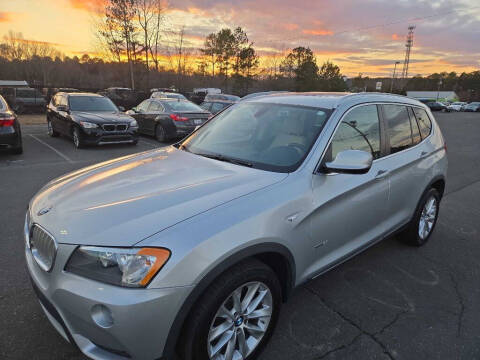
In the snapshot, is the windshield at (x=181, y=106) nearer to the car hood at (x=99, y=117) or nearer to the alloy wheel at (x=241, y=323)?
the car hood at (x=99, y=117)

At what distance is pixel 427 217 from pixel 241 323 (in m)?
3.07

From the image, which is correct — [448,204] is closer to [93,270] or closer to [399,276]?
[399,276]

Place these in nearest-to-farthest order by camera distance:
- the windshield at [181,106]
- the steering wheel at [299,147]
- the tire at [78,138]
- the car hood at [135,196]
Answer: the car hood at [135,196]
the steering wheel at [299,147]
the tire at [78,138]
the windshield at [181,106]

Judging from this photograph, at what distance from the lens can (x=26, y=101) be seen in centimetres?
2127

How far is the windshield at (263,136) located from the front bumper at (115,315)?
1.26 meters

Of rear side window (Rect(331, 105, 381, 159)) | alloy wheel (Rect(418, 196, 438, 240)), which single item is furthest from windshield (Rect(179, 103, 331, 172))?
A: alloy wheel (Rect(418, 196, 438, 240))

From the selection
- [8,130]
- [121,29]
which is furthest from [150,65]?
[8,130]

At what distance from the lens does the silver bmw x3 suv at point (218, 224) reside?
169cm

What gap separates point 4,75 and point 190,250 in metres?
61.1

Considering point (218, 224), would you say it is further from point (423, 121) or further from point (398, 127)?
point (423, 121)

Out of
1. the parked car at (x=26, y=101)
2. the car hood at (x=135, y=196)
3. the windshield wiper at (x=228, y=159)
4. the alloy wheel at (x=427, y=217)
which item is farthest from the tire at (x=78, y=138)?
the parked car at (x=26, y=101)

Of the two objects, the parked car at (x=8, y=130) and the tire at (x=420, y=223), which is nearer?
the tire at (x=420, y=223)

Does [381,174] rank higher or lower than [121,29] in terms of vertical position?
lower

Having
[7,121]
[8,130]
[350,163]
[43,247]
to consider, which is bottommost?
[8,130]
